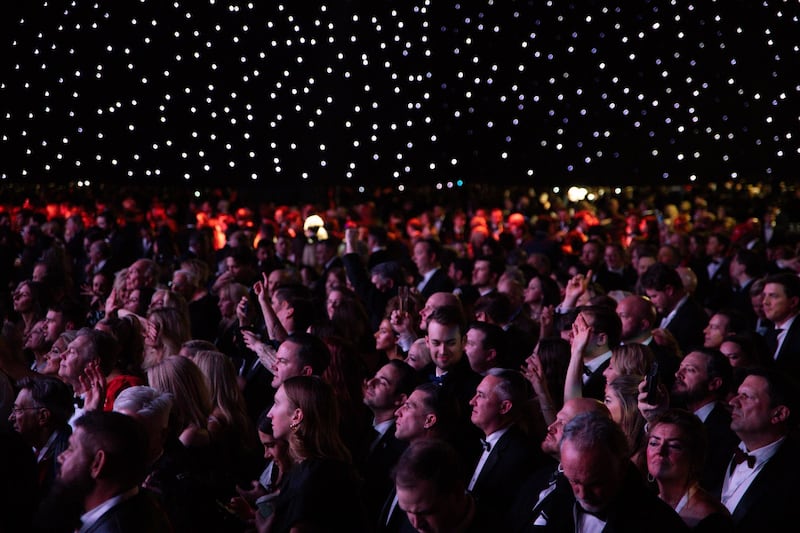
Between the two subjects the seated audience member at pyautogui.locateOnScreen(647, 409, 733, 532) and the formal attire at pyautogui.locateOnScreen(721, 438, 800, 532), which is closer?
the seated audience member at pyautogui.locateOnScreen(647, 409, 733, 532)

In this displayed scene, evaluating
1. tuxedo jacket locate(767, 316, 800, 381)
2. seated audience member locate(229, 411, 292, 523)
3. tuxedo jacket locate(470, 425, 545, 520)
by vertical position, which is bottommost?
tuxedo jacket locate(767, 316, 800, 381)

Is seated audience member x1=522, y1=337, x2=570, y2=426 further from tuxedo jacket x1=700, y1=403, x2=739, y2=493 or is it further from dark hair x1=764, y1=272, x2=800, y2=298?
dark hair x1=764, y1=272, x2=800, y2=298

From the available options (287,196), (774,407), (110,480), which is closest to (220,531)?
(110,480)

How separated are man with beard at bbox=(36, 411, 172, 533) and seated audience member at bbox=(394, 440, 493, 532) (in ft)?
2.72

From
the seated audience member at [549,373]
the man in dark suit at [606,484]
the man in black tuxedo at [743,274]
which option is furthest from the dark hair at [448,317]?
the man in black tuxedo at [743,274]

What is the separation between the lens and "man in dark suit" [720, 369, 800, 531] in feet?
14.0

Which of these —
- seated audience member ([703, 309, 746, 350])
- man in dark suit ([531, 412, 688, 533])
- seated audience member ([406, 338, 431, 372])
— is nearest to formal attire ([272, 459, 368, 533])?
man in dark suit ([531, 412, 688, 533])

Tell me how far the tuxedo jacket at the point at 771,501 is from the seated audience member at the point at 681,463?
1.28 feet

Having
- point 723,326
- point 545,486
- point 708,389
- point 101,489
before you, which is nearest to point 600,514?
point 545,486

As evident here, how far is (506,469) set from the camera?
15.6 feet

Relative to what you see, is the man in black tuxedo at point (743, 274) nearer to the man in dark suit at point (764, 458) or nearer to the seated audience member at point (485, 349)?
the seated audience member at point (485, 349)

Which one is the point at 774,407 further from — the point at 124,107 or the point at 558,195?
the point at 558,195

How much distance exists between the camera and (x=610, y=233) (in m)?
13.6

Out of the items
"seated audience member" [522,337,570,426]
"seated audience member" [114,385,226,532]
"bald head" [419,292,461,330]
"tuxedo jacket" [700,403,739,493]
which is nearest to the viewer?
"seated audience member" [114,385,226,532]
